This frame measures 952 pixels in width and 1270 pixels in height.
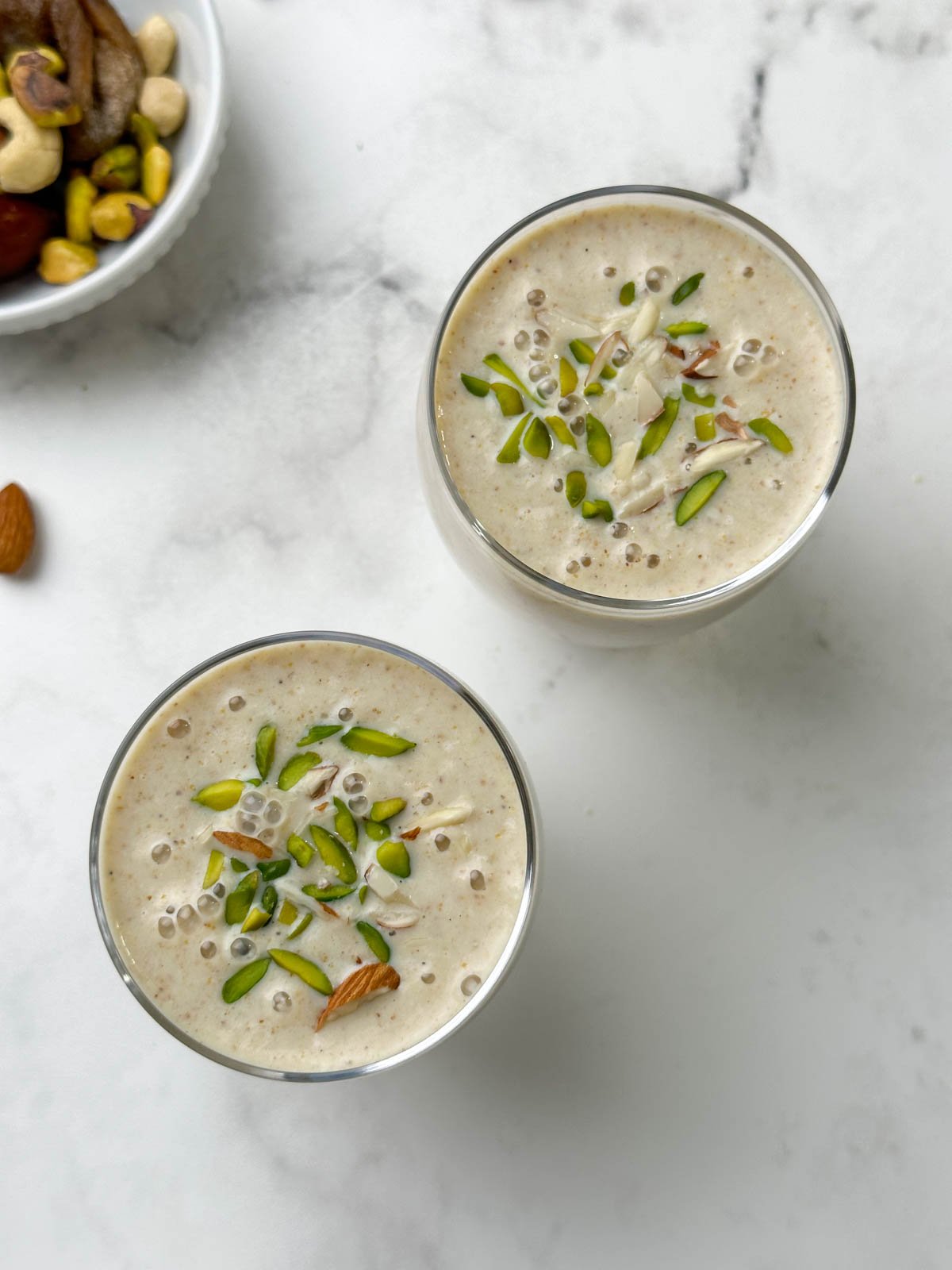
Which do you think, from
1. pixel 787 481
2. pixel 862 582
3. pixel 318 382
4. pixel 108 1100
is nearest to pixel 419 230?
pixel 318 382

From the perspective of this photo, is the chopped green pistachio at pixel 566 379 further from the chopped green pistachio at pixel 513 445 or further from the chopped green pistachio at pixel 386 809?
the chopped green pistachio at pixel 386 809

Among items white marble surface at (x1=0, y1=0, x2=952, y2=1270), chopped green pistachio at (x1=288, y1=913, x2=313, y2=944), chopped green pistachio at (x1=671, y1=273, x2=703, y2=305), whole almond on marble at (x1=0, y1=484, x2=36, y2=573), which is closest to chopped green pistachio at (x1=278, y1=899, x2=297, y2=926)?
chopped green pistachio at (x1=288, y1=913, x2=313, y2=944)

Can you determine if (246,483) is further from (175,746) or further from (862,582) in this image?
(862,582)

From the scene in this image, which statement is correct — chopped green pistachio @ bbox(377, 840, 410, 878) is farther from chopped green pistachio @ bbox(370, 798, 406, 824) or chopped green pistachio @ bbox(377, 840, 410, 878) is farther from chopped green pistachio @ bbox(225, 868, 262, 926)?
chopped green pistachio @ bbox(225, 868, 262, 926)

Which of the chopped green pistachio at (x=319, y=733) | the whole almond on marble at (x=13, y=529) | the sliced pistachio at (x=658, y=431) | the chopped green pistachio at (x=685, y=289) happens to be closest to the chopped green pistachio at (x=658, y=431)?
the sliced pistachio at (x=658, y=431)

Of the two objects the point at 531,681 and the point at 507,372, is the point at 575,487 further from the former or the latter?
the point at 531,681
